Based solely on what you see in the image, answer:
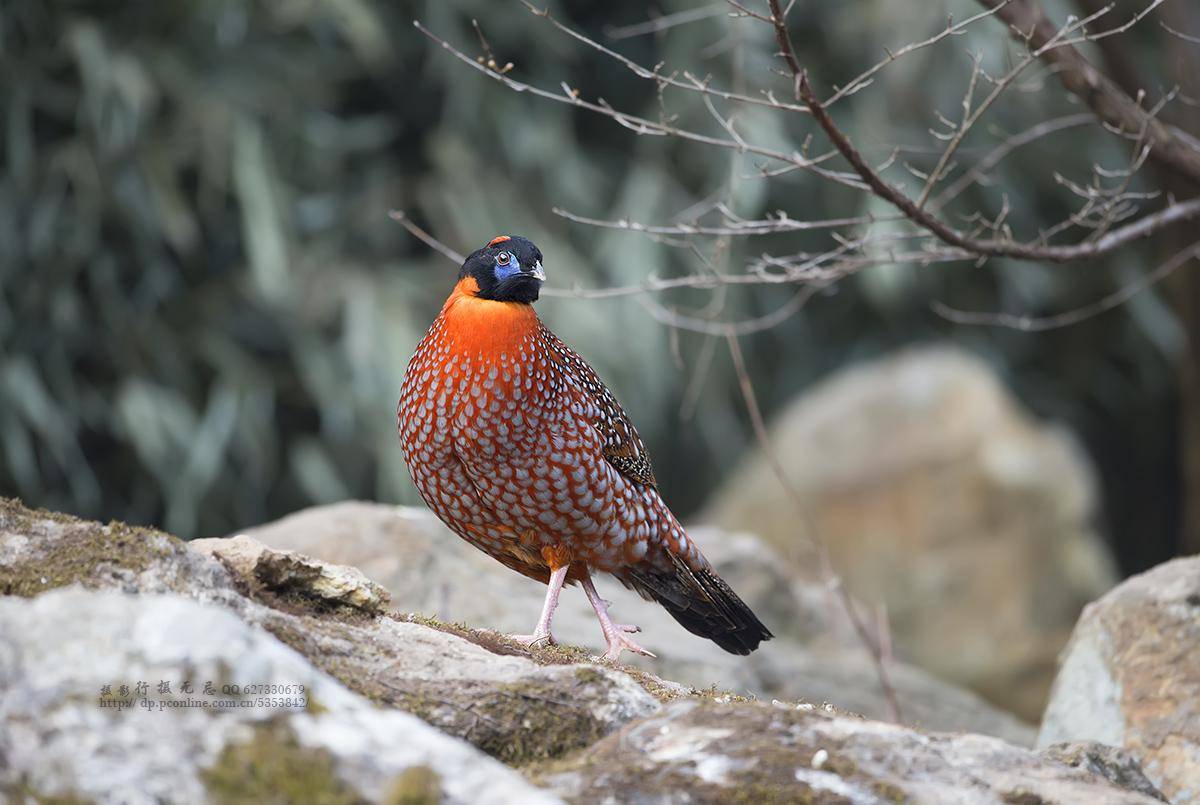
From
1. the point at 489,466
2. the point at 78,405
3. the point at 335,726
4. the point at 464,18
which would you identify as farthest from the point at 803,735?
the point at 464,18

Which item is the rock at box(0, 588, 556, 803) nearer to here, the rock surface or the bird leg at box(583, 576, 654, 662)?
the rock surface

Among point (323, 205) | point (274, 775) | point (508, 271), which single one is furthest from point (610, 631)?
point (323, 205)

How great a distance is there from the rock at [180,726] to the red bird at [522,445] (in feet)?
5.08

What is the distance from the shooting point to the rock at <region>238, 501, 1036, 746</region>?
509 cm

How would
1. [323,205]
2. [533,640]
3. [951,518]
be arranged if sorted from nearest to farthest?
1. [533,640]
2. [951,518]
3. [323,205]

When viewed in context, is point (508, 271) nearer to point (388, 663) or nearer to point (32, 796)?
point (388, 663)

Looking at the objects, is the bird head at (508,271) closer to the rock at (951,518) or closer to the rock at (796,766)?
the rock at (796,766)

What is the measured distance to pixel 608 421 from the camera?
3.99 m

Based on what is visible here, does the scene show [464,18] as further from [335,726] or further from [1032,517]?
[335,726]

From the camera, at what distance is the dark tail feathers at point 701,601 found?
13.6ft

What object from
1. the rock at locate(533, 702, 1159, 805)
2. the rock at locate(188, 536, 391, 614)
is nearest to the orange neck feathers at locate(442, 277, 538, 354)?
the rock at locate(188, 536, 391, 614)

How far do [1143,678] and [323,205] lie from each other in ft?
22.8

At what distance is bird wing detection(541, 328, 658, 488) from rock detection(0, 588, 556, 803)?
192 cm

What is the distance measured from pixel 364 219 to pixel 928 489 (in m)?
4.23
